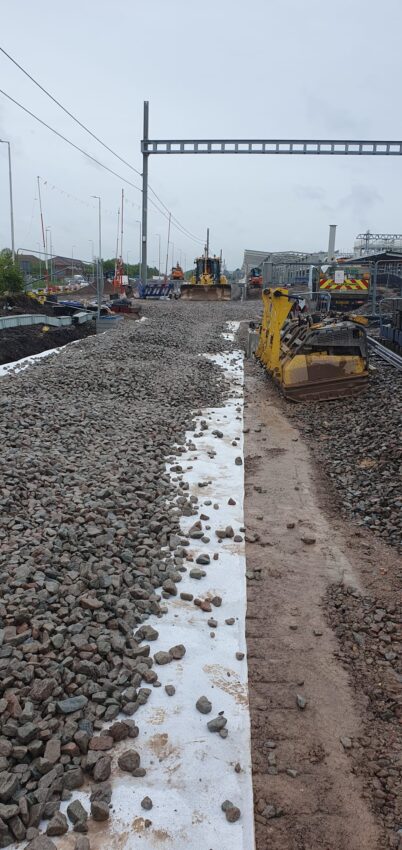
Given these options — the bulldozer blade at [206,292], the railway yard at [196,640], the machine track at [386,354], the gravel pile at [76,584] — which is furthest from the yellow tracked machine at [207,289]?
the railway yard at [196,640]

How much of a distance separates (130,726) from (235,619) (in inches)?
50.1

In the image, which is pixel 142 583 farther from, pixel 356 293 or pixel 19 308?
pixel 19 308

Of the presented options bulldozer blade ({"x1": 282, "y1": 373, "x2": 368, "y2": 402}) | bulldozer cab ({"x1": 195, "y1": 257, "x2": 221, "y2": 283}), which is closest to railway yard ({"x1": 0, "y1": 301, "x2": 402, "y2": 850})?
bulldozer blade ({"x1": 282, "y1": 373, "x2": 368, "y2": 402})

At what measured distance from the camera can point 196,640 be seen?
3.98 meters

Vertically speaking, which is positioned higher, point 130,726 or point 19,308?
point 19,308

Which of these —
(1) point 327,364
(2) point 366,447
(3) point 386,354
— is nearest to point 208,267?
(3) point 386,354

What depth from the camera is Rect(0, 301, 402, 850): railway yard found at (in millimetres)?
2734

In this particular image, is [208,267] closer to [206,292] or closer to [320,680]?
[206,292]

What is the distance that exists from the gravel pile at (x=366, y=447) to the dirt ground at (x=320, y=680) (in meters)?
0.28

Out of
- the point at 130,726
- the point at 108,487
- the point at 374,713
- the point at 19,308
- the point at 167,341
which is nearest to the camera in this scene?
the point at 130,726

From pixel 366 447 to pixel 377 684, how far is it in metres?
4.40

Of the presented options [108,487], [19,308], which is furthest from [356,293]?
[108,487]

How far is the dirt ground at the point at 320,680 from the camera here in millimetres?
2744

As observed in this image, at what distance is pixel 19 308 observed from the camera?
20938mm
